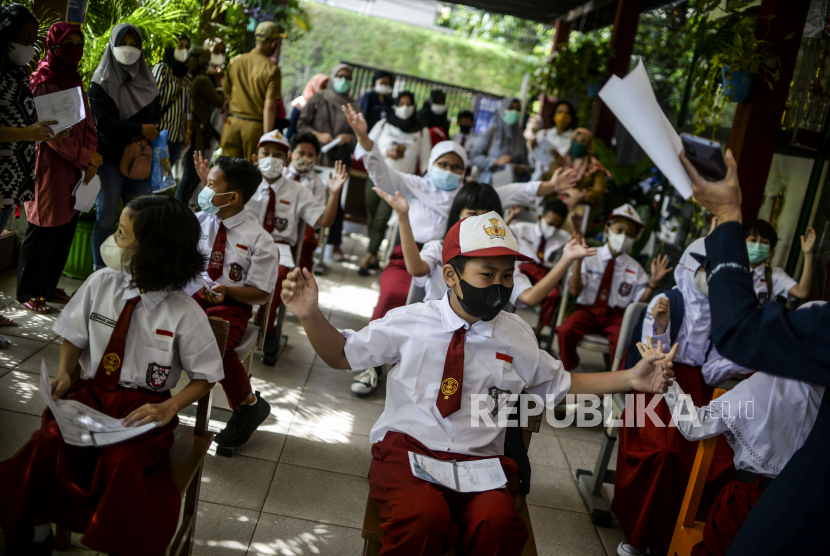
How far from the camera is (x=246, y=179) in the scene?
10.6 feet

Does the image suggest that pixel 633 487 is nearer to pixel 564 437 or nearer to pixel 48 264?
pixel 564 437

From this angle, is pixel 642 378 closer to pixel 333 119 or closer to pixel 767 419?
pixel 767 419

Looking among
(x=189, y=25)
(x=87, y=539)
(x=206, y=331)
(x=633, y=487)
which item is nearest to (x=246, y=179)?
(x=206, y=331)

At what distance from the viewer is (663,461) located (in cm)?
272

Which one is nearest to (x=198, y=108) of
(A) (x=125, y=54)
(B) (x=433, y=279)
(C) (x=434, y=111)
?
(A) (x=125, y=54)

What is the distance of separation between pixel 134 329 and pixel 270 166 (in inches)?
90.7

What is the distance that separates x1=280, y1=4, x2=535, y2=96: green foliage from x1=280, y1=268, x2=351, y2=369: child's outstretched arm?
18314 mm

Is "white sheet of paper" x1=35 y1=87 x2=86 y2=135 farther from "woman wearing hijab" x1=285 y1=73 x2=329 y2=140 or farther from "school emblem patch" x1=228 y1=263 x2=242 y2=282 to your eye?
"woman wearing hijab" x1=285 y1=73 x2=329 y2=140

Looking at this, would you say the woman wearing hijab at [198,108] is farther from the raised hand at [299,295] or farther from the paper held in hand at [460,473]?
the paper held in hand at [460,473]

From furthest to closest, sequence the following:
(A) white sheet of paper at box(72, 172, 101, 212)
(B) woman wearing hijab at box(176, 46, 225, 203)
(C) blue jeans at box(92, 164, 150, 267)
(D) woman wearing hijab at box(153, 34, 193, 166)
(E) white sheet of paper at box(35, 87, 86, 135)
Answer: (B) woman wearing hijab at box(176, 46, 225, 203)
(D) woman wearing hijab at box(153, 34, 193, 166)
(C) blue jeans at box(92, 164, 150, 267)
(A) white sheet of paper at box(72, 172, 101, 212)
(E) white sheet of paper at box(35, 87, 86, 135)

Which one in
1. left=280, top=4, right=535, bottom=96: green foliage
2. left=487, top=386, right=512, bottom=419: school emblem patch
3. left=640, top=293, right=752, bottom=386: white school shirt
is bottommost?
left=487, top=386, right=512, bottom=419: school emblem patch

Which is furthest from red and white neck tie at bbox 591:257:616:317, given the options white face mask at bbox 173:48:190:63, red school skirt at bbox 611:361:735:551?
white face mask at bbox 173:48:190:63

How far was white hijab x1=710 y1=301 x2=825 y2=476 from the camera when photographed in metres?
2.15

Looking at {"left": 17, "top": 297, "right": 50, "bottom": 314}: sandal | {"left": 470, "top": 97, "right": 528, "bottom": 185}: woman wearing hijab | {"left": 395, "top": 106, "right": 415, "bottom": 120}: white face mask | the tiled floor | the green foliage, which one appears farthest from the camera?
the green foliage
